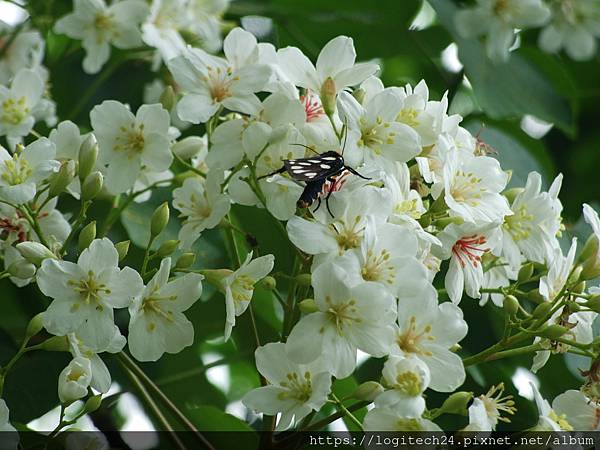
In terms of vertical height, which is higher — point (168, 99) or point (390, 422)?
point (168, 99)

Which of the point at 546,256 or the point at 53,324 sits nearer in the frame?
the point at 53,324

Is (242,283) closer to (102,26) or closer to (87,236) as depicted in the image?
(87,236)

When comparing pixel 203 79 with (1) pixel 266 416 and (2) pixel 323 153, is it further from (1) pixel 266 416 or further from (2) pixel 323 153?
(1) pixel 266 416

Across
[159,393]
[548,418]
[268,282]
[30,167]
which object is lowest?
[159,393]

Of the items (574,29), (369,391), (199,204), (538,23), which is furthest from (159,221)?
(574,29)

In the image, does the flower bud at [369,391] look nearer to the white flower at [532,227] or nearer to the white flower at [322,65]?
the white flower at [532,227]

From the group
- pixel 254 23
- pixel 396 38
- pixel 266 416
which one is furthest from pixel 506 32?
pixel 266 416
